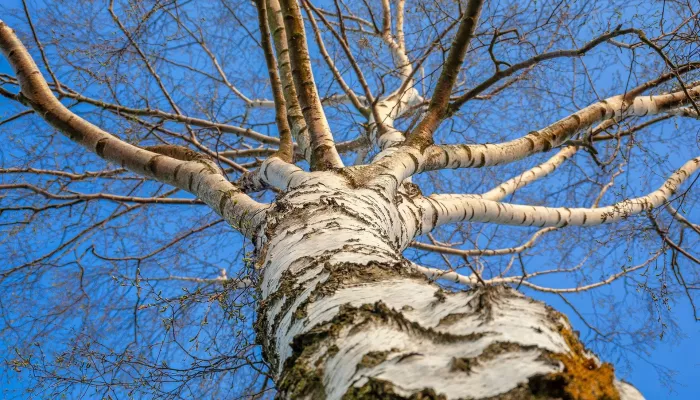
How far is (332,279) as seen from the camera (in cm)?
112

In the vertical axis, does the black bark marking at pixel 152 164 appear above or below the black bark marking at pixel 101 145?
below

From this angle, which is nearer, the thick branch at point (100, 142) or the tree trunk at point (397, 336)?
the tree trunk at point (397, 336)

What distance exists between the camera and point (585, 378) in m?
0.62

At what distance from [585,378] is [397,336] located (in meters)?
0.29

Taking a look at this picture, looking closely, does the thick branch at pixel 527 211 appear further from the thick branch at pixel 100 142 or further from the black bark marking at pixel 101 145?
the black bark marking at pixel 101 145

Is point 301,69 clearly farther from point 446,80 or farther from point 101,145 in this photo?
point 101,145

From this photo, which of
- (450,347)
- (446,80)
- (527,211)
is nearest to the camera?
(450,347)

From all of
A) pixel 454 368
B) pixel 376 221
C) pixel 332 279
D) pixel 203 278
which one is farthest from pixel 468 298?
pixel 203 278

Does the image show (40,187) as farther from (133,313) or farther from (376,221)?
(376,221)

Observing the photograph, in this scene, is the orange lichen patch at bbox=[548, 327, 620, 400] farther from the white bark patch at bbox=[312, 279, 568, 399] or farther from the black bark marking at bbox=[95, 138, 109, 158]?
the black bark marking at bbox=[95, 138, 109, 158]

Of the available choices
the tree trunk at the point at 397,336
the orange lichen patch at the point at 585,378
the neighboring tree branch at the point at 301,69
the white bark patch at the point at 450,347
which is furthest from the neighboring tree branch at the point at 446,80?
the orange lichen patch at the point at 585,378

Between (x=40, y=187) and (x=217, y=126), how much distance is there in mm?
1386

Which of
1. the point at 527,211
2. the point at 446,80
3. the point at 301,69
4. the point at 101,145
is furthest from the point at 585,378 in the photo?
the point at 527,211

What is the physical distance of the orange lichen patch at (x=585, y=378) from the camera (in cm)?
59
